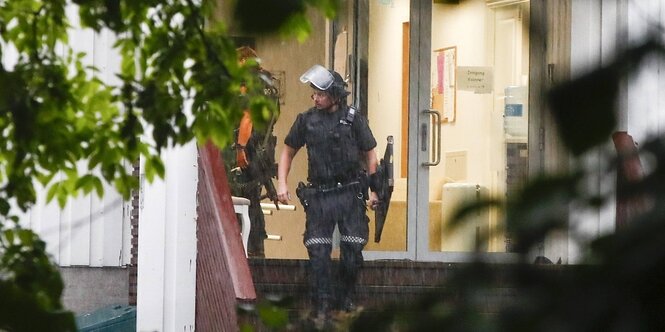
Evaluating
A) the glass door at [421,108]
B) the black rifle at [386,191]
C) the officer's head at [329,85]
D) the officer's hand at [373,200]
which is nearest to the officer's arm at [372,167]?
the officer's hand at [373,200]

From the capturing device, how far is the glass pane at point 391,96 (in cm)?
1174

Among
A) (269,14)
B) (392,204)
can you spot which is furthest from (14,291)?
(392,204)

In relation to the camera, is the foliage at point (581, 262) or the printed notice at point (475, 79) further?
the printed notice at point (475, 79)

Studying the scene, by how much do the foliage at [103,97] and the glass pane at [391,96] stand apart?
7.99m

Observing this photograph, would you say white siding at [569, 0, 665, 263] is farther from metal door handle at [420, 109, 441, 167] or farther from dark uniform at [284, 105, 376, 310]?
metal door handle at [420, 109, 441, 167]

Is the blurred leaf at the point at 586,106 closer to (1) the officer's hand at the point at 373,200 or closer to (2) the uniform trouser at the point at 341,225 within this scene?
(2) the uniform trouser at the point at 341,225

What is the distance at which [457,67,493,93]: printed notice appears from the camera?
11.7 m

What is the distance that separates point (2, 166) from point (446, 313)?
240cm

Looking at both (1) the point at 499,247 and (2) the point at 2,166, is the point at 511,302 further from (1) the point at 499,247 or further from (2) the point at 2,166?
(2) the point at 2,166

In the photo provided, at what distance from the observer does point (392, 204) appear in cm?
1180

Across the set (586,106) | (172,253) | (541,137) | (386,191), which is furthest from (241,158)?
(586,106)

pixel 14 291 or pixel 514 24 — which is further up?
pixel 514 24

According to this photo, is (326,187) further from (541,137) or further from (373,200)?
(541,137)

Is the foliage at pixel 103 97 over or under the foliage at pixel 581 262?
over
